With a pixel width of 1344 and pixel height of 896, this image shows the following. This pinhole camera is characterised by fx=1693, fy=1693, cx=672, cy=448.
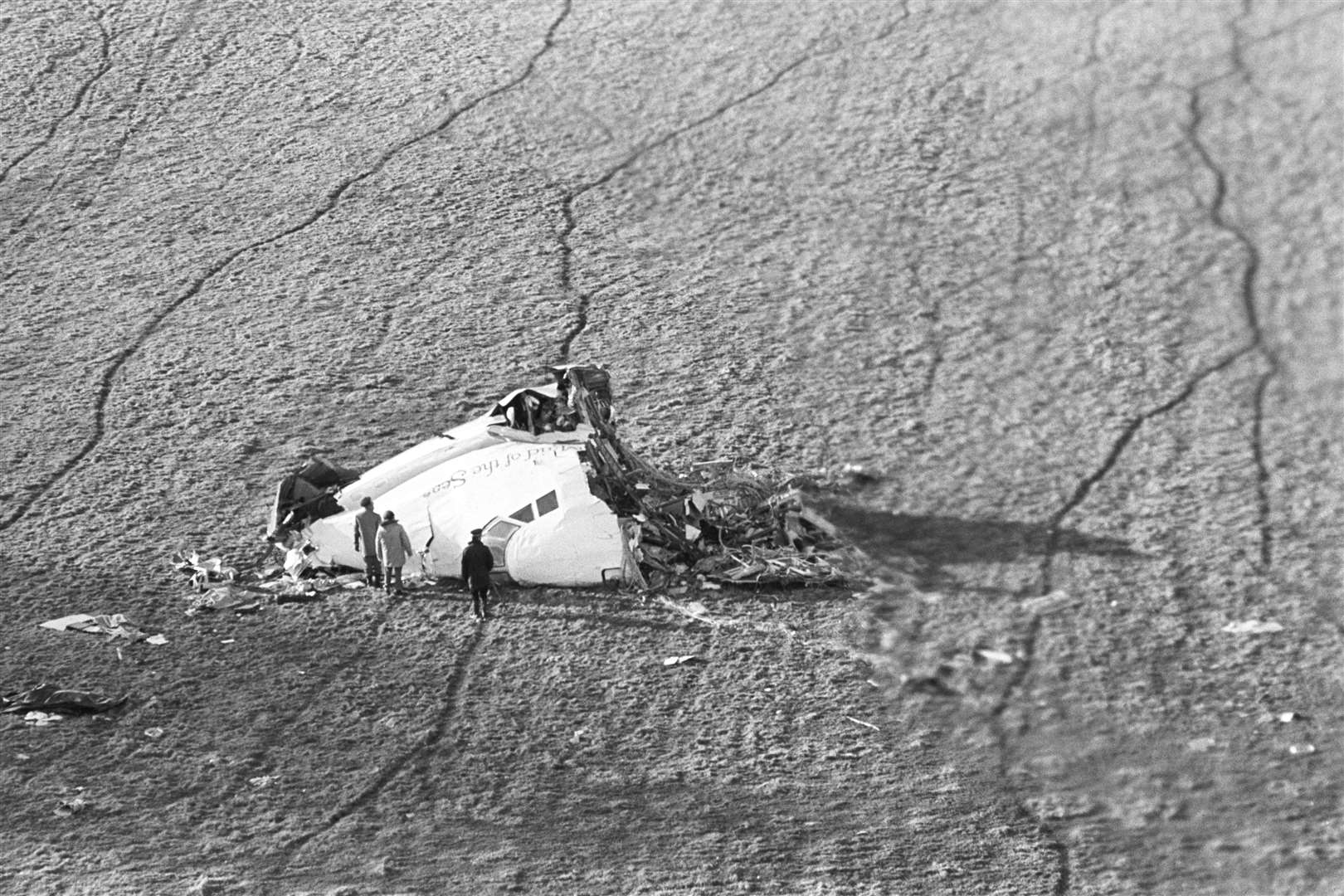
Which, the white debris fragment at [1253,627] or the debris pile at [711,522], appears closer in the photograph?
the white debris fragment at [1253,627]

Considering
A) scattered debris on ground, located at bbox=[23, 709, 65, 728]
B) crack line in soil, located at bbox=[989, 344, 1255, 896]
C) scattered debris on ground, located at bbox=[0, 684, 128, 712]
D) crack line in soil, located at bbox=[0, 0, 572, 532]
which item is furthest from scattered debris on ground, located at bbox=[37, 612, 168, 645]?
→ crack line in soil, located at bbox=[989, 344, 1255, 896]

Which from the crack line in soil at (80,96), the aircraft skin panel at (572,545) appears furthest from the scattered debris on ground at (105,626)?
the crack line in soil at (80,96)

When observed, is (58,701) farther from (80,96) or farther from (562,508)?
(80,96)

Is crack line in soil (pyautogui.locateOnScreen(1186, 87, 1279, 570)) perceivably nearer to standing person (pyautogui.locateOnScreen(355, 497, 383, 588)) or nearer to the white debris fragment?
the white debris fragment

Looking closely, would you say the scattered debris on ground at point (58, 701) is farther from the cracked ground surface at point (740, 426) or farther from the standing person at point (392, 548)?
the standing person at point (392, 548)

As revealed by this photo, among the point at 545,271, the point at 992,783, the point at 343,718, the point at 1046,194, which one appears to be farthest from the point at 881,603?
the point at 545,271

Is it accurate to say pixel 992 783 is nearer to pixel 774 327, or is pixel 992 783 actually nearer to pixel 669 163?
pixel 669 163
